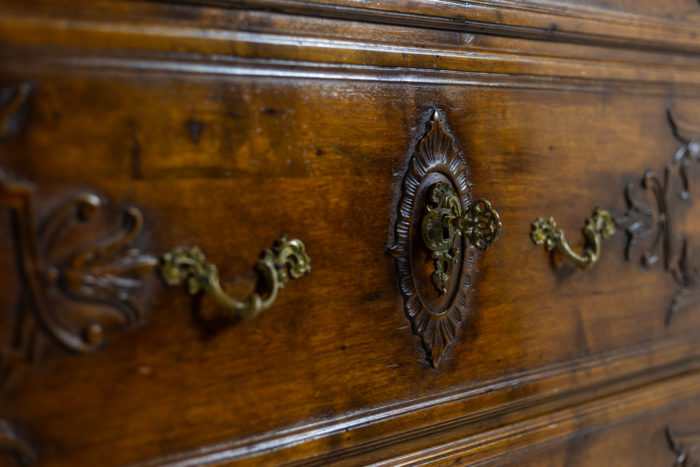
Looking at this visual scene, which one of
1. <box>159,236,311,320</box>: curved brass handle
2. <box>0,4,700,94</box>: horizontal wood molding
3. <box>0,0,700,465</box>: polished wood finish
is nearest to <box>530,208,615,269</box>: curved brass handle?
<box>0,0,700,465</box>: polished wood finish

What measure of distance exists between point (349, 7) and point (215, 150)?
0.15 metres

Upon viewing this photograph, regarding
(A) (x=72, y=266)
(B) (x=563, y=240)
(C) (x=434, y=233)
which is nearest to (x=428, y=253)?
(C) (x=434, y=233)

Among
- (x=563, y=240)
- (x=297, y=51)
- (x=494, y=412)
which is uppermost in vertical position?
(x=297, y=51)

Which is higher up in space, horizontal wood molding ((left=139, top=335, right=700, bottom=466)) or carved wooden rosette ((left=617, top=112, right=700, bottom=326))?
carved wooden rosette ((left=617, top=112, right=700, bottom=326))

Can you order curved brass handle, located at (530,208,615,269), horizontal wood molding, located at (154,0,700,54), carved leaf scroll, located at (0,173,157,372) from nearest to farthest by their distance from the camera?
carved leaf scroll, located at (0,173,157,372), horizontal wood molding, located at (154,0,700,54), curved brass handle, located at (530,208,615,269)

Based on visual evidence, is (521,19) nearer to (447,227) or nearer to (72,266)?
(447,227)

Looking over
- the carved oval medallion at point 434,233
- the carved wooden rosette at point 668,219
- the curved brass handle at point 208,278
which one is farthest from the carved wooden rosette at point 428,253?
the carved wooden rosette at point 668,219

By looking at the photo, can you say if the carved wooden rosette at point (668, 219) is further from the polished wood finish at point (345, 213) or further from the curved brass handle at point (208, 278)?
the curved brass handle at point (208, 278)

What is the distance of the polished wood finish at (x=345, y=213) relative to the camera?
373 millimetres

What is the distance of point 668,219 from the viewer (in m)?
0.73

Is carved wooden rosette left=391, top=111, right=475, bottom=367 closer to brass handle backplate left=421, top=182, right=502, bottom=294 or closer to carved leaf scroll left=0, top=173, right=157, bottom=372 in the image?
brass handle backplate left=421, top=182, right=502, bottom=294

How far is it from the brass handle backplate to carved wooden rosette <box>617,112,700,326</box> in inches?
9.6

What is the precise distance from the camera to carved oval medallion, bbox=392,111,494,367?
519mm

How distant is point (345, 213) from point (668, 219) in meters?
0.43
